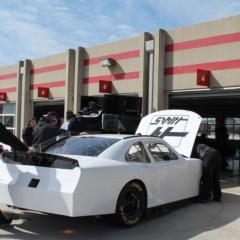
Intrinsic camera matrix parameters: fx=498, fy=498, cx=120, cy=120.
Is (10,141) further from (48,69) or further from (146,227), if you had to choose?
(48,69)

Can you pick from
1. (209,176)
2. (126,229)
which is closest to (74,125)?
(209,176)

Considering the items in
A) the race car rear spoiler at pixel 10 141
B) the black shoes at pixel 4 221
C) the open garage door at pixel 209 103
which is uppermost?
the open garage door at pixel 209 103

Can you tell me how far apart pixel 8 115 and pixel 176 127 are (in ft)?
49.8

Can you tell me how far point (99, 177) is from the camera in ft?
22.8

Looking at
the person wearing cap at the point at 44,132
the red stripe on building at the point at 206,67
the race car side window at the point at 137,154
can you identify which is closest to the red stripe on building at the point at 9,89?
the red stripe on building at the point at 206,67

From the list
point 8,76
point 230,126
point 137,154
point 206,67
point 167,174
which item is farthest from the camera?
point 230,126

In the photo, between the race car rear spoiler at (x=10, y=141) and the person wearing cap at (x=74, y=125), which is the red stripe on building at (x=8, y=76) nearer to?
the person wearing cap at (x=74, y=125)

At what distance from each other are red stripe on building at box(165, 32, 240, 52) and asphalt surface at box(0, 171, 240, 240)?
19.0ft

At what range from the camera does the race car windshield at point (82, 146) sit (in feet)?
25.8

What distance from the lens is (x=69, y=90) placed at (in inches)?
782

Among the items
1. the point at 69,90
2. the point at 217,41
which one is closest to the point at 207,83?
the point at 217,41

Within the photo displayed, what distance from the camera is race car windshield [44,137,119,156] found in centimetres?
788

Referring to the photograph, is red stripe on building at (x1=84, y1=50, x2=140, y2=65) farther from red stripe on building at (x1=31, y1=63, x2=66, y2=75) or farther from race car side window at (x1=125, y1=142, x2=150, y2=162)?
race car side window at (x1=125, y1=142, x2=150, y2=162)

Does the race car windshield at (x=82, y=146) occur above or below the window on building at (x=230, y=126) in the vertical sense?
below
